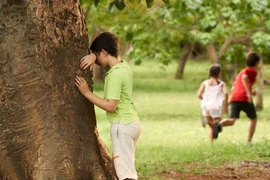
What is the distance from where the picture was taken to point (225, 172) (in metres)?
8.83

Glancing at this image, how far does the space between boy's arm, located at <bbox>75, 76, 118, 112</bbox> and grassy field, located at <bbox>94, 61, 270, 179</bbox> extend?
7.61ft

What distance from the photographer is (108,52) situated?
22.1ft

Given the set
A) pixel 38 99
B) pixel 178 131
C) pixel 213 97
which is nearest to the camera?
pixel 38 99

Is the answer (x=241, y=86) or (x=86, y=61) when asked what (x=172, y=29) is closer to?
(x=241, y=86)

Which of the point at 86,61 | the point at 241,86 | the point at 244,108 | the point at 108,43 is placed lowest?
the point at 244,108

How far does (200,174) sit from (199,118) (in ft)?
42.7

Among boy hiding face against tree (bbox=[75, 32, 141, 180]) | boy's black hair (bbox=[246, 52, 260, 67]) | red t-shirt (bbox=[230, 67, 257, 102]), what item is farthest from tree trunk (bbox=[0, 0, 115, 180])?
red t-shirt (bbox=[230, 67, 257, 102])

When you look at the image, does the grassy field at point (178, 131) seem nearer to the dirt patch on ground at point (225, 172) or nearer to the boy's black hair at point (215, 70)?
the dirt patch on ground at point (225, 172)

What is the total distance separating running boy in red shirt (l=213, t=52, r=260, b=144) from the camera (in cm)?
1278

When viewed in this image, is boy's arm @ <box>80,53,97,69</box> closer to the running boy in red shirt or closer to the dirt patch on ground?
the dirt patch on ground

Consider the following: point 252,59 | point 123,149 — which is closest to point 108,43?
point 123,149

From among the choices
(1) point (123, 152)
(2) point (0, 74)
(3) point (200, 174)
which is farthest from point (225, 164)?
(2) point (0, 74)

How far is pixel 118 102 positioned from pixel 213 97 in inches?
289

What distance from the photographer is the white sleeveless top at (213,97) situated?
13.8m
